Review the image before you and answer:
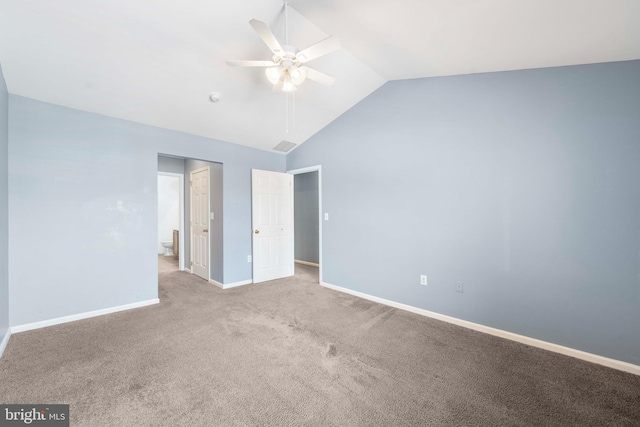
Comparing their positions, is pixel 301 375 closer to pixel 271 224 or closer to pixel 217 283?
pixel 217 283

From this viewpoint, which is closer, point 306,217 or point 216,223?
point 216,223

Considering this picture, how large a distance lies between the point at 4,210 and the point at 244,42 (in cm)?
293

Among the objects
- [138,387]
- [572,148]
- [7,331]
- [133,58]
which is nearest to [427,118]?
[572,148]

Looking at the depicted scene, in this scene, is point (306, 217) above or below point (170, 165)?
below

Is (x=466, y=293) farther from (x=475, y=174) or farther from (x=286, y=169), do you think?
(x=286, y=169)

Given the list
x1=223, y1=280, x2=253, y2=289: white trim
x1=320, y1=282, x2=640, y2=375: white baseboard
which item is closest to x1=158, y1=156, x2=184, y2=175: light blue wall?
x1=223, y1=280, x2=253, y2=289: white trim

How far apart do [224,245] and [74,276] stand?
184 cm

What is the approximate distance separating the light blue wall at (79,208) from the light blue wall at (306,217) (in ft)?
10.1

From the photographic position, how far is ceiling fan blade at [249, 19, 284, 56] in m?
1.70

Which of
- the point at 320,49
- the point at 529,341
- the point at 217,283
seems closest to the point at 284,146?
the point at 217,283

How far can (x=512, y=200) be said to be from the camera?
8.59 feet

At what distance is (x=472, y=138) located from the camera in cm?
286

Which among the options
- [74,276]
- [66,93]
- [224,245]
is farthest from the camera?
[224,245]

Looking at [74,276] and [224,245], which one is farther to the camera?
[224,245]
